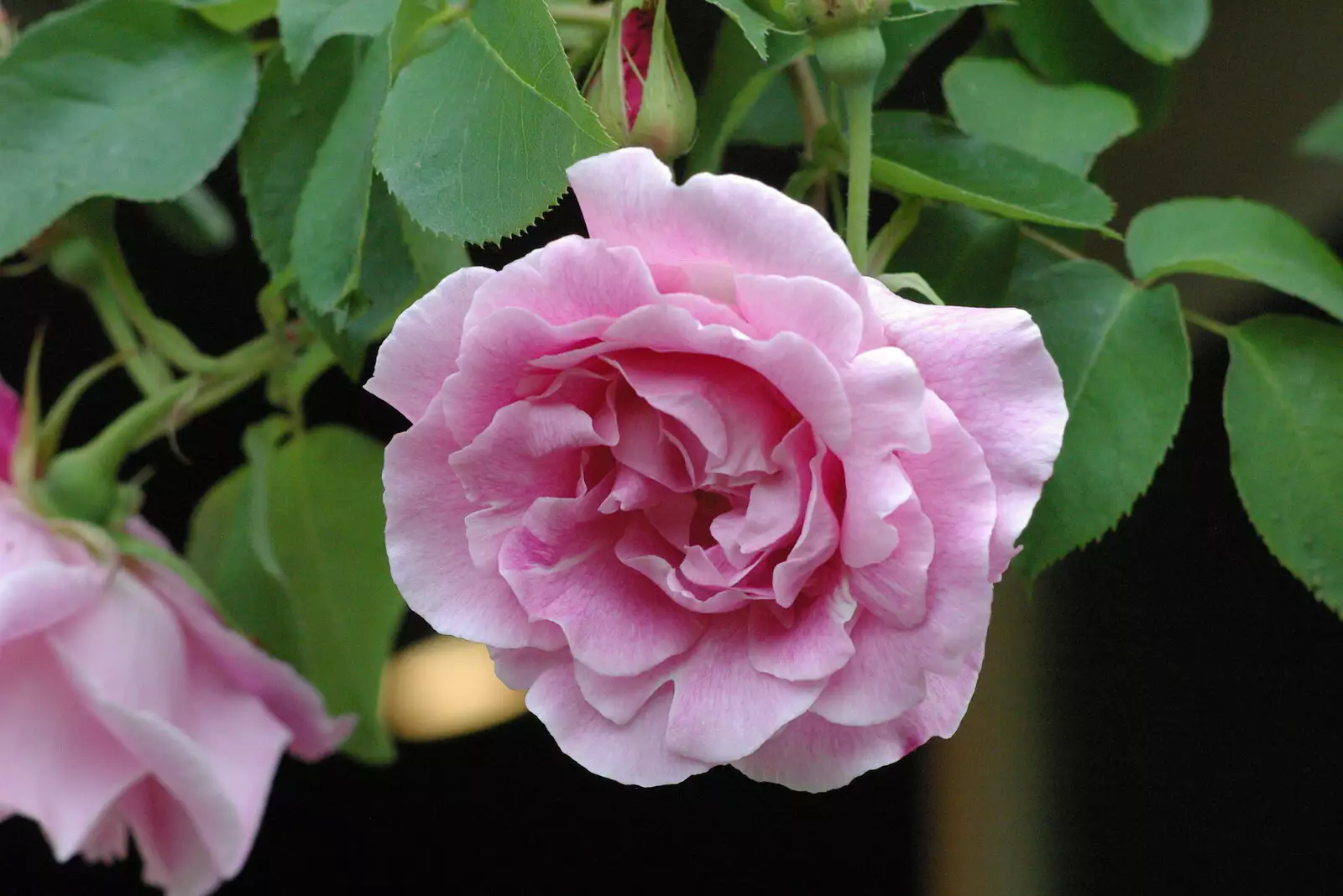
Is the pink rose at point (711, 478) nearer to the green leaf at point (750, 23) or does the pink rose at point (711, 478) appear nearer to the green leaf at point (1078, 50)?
the green leaf at point (750, 23)

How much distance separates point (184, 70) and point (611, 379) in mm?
188

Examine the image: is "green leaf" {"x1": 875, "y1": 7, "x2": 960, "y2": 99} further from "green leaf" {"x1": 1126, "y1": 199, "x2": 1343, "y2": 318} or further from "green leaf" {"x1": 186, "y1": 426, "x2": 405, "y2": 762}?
"green leaf" {"x1": 186, "y1": 426, "x2": 405, "y2": 762}

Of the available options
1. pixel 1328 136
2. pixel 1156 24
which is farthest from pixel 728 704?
pixel 1328 136

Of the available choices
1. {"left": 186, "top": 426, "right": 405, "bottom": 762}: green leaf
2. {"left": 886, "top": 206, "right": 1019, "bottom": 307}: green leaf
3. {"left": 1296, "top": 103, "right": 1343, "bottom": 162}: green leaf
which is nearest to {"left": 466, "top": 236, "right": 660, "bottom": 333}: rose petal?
{"left": 886, "top": 206, "right": 1019, "bottom": 307}: green leaf

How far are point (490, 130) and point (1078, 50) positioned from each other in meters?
0.20

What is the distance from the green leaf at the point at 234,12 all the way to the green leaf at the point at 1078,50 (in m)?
0.21

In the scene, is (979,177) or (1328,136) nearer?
(979,177)

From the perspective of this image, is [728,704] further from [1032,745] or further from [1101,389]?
[1032,745]

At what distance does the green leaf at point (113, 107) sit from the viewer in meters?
0.29

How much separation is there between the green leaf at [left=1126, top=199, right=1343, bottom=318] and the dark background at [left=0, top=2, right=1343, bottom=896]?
2.2 inches

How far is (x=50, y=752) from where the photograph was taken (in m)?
0.30

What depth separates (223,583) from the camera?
41 centimetres

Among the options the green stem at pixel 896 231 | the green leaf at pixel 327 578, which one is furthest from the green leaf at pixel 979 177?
the green leaf at pixel 327 578

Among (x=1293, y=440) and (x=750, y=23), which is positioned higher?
(x=750, y=23)
